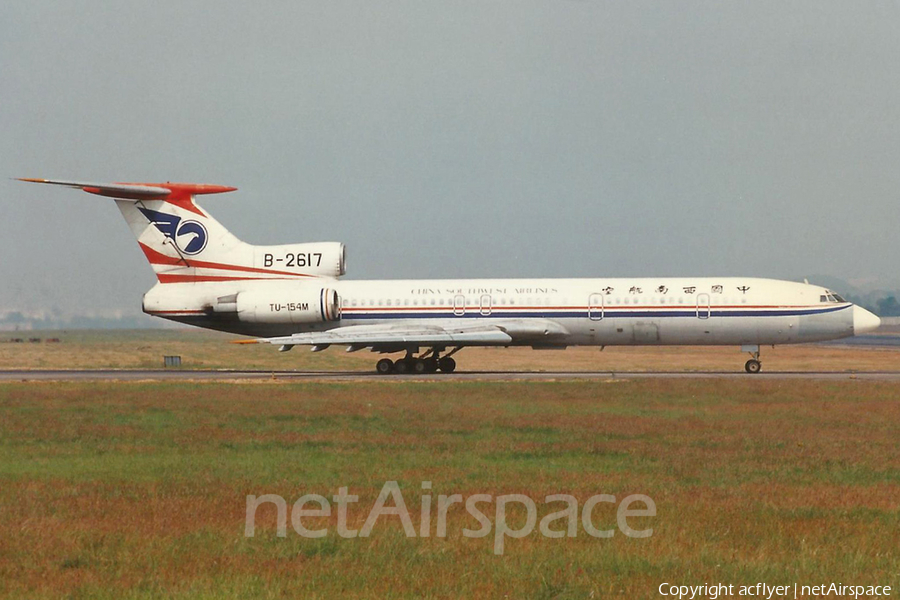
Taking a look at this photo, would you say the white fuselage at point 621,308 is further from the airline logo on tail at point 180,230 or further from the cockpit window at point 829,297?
the airline logo on tail at point 180,230

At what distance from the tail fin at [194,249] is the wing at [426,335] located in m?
3.54

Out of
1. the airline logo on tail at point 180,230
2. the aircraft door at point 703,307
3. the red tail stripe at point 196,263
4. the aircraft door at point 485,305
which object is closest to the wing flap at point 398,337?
the aircraft door at point 485,305

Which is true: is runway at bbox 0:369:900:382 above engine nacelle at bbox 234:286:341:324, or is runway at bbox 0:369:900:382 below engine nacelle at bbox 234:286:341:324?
below

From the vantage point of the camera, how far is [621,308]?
41531 millimetres

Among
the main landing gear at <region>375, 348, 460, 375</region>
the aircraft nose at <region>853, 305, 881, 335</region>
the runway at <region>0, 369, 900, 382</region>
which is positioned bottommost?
the runway at <region>0, 369, 900, 382</region>

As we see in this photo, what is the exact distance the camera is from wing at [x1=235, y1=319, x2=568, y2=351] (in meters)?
40.4

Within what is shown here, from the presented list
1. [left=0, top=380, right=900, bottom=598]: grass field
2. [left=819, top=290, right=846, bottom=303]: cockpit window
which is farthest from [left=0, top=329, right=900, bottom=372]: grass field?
[left=0, top=380, right=900, bottom=598]: grass field

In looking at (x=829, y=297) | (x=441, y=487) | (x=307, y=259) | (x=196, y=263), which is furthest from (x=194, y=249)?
(x=441, y=487)

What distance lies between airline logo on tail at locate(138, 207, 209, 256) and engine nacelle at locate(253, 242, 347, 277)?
238 centimetres

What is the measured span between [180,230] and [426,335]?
1175 centimetres

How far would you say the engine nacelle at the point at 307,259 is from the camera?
44.9 metres

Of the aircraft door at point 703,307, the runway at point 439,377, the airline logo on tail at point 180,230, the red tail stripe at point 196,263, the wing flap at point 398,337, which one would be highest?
the airline logo on tail at point 180,230

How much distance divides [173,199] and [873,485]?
116ft

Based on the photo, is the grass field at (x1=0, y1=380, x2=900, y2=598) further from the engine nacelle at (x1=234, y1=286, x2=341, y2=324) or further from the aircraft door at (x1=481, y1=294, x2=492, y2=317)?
the engine nacelle at (x1=234, y1=286, x2=341, y2=324)
